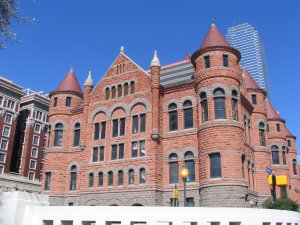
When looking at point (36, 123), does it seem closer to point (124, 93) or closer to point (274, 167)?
point (124, 93)

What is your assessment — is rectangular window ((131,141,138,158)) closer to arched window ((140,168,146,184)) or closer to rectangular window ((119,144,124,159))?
rectangular window ((119,144,124,159))

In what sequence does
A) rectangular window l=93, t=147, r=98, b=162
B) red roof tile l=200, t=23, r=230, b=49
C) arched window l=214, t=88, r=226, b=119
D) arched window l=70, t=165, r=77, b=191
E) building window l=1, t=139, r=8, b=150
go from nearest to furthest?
1. arched window l=214, t=88, r=226, b=119
2. red roof tile l=200, t=23, r=230, b=49
3. rectangular window l=93, t=147, r=98, b=162
4. arched window l=70, t=165, r=77, b=191
5. building window l=1, t=139, r=8, b=150

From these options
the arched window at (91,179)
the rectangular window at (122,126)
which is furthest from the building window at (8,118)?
the rectangular window at (122,126)

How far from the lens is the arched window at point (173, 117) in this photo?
31312 millimetres

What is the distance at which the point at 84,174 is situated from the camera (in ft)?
Answer: 112

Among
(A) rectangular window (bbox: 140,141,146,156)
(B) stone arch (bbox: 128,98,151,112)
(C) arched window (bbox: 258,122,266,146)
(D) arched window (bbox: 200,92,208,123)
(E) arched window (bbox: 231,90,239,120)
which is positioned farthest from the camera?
(C) arched window (bbox: 258,122,266,146)

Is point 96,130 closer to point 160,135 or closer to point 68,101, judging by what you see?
point 68,101

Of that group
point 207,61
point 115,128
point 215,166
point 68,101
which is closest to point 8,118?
point 68,101

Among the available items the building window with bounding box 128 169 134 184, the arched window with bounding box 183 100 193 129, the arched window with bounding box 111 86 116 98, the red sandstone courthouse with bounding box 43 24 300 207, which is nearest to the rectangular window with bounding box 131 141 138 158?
the red sandstone courthouse with bounding box 43 24 300 207

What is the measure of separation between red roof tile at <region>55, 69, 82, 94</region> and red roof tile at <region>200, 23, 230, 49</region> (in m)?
16.8

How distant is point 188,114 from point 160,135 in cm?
329

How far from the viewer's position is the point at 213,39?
100 feet

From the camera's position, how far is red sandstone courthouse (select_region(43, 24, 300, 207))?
27266 millimetres

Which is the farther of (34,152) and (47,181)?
(34,152)
